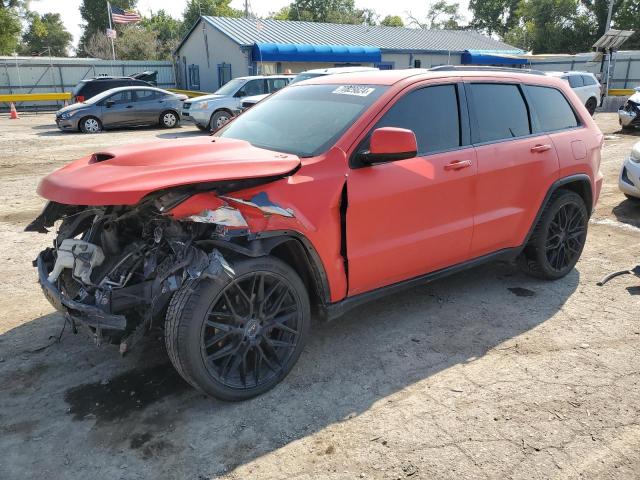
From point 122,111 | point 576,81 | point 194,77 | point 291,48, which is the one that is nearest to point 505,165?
point 122,111

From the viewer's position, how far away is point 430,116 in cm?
384

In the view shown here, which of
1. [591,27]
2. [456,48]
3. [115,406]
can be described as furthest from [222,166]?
[591,27]

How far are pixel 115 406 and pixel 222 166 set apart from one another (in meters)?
1.55

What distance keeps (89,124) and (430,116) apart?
15.6 meters

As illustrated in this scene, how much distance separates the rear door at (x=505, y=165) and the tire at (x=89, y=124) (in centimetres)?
1544

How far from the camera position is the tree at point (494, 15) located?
67375 millimetres

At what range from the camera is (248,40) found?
86.2 ft

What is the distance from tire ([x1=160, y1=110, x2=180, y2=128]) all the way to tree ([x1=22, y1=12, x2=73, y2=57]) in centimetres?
5799

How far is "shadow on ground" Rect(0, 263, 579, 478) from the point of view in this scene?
275cm

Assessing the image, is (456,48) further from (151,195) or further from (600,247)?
(151,195)

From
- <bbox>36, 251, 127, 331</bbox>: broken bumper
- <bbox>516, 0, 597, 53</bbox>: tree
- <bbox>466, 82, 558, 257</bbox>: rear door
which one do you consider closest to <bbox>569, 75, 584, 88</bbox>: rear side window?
<bbox>466, 82, 558, 257</bbox>: rear door

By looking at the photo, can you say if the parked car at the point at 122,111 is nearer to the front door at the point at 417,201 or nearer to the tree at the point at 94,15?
the front door at the point at 417,201

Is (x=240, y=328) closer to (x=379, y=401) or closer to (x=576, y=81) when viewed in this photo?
(x=379, y=401)

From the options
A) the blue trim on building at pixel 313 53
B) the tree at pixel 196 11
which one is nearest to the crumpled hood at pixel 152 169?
the blue trim on building at pixel 313 53
